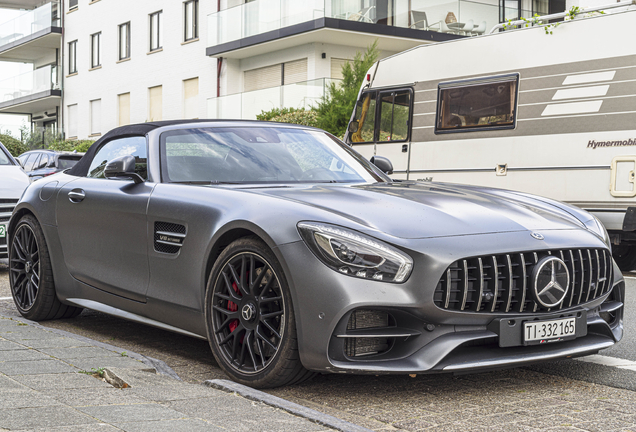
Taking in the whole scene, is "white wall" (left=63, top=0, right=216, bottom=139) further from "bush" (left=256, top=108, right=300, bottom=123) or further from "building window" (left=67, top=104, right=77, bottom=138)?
"bush" (left=256, top=108, right=300, bottom=123)

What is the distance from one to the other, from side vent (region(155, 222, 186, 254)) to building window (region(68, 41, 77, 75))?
39345mm

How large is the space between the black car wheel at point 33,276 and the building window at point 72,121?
3679 cm

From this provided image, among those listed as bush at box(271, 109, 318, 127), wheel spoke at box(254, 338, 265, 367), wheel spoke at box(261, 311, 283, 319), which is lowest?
wheel spoke at box(254, 338, 265, 367)

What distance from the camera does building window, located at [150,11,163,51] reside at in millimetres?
34406

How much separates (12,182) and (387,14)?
56.3 feet

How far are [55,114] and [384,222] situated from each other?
43993mm

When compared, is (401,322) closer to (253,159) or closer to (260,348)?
(260,348)

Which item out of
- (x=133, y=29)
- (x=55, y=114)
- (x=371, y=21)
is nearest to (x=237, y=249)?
(x=371, y=21)

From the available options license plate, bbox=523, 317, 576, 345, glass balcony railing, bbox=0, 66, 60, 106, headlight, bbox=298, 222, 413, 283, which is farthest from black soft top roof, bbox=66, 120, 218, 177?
glass balcony railing, bbox=0, 66, 60, 106

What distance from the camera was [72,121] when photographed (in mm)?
42188

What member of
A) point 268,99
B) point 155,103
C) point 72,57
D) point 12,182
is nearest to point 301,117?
point 268,99

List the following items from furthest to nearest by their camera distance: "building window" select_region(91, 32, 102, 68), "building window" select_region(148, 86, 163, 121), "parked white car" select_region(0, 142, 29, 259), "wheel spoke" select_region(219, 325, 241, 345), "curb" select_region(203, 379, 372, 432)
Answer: "building window" select_region(91, 32, 102, 68) → "building window" select_region(148, 86, 163, 121) → "parked white car" select_region(0, 142, 29, 259) → "wheel spoke" select_region(219, 325, 241, 345) → "curb" select_region(203, 379, 372, 432)

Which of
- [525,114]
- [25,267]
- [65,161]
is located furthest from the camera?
[65,161]

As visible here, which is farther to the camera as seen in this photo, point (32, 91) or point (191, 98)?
point (32, 91)
